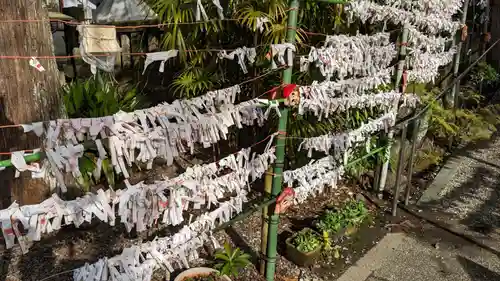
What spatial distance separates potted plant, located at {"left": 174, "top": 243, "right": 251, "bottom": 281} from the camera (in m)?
3.24

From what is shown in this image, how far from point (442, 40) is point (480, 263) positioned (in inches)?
103

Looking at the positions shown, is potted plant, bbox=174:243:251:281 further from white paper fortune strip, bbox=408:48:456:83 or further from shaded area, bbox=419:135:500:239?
white paper fortune strip, bbox=408:48:456:83

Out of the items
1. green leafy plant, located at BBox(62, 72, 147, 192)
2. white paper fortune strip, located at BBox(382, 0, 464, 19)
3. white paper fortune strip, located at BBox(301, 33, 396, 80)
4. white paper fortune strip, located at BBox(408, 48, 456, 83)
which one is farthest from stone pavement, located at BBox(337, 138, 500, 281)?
green leafy plant, located at BBox(62, 72, 147, 192)

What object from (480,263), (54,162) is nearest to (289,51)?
(54,162)

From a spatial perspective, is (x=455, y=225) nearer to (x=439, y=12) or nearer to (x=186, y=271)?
A: (x=439, y=12)

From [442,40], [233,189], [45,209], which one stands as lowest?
[233,189]

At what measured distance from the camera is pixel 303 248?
3.84 meters

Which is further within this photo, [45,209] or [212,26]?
[212,26]

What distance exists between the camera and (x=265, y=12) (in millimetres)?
3904

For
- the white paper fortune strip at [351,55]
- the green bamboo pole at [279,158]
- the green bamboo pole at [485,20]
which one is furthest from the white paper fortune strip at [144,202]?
the green bamboo pole at [485,20]

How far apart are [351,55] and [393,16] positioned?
0.91 m

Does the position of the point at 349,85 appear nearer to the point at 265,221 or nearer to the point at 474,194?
the point at 265,221

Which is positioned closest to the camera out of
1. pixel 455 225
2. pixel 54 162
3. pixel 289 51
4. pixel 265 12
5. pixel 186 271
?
pixel 54 162

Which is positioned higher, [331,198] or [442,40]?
[442,40]
